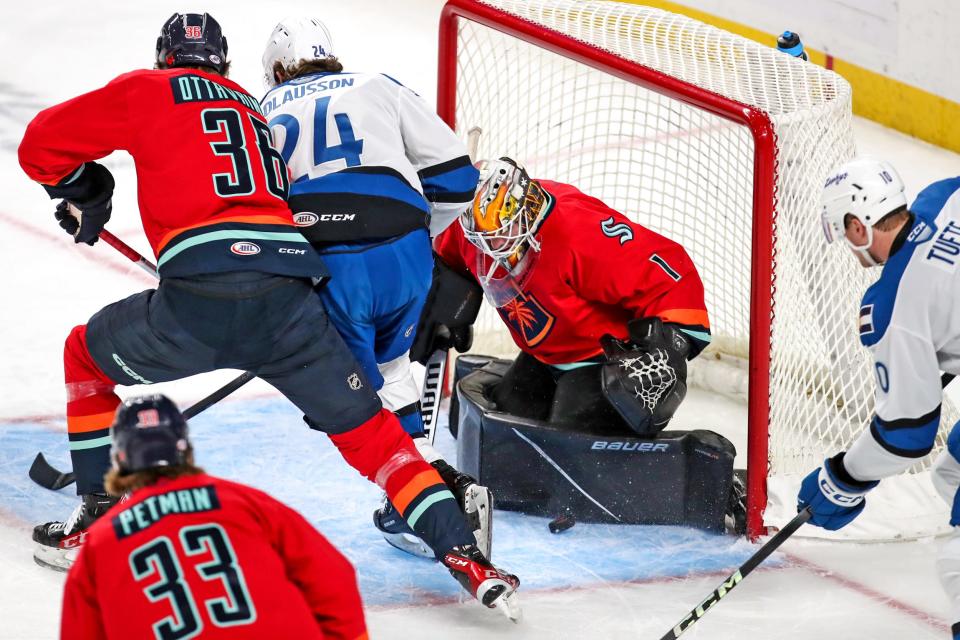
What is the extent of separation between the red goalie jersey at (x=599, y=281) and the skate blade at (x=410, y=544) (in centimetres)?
60

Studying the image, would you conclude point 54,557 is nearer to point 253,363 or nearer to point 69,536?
point 69,536

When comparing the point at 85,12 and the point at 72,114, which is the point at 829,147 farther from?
the point at 85,12

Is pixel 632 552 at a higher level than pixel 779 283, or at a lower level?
lower

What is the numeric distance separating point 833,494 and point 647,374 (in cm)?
62

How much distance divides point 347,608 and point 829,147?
1943mm

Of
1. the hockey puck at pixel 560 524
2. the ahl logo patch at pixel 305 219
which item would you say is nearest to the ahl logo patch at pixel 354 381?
the ahl logo patch at pixel 305 219

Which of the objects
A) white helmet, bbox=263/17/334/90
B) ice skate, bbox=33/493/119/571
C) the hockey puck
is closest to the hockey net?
the hockey puck

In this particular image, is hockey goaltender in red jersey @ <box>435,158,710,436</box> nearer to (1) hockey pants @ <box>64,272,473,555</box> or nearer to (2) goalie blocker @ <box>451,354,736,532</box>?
(2) goalie blocker @ <box>451,354,736,532</box>

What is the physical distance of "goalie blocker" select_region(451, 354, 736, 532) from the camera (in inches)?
141

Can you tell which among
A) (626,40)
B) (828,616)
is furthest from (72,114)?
(828,616)

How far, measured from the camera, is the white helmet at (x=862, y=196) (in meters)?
2.71

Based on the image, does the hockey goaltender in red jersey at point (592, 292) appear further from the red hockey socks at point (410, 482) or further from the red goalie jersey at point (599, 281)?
the red hockey socks at point (410, 482)

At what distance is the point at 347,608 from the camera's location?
2223 millimetres

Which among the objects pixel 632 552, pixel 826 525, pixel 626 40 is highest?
pixel 626 40
